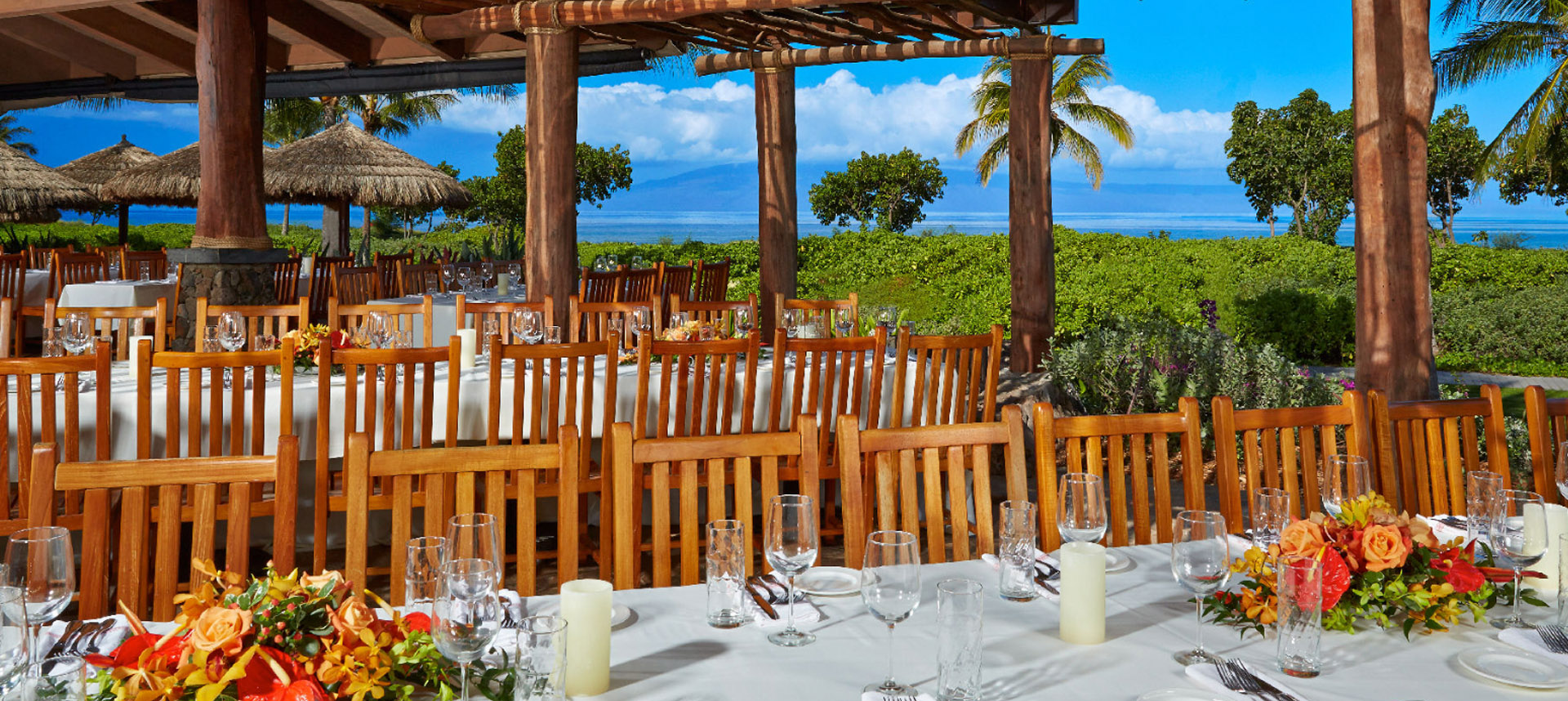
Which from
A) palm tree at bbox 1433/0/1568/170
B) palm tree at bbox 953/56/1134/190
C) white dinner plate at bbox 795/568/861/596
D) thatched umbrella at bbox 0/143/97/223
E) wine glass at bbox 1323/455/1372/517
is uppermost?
palm tree at bbox 953/56/1134/190

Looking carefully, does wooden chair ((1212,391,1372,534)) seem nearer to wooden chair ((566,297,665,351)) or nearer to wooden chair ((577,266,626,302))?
wooden chair ((566,297,665,351))

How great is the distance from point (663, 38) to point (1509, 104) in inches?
2622

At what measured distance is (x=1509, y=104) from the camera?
59.6 metres

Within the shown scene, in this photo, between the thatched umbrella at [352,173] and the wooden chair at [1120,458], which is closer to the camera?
the wooden chair at [1120,458]

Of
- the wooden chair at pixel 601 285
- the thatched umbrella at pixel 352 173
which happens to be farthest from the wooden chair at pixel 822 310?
the thatched umbrella at pixel 352 173

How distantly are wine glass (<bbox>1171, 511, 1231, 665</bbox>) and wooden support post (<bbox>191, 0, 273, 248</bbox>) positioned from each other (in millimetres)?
5174

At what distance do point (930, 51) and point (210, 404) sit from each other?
3966 millimetres

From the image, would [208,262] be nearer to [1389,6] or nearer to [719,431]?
[719,431]

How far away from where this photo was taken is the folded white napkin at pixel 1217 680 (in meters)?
1.28

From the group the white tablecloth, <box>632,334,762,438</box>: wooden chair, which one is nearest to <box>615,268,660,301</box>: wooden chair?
<box>632,334,762,438</box>: wooden chair

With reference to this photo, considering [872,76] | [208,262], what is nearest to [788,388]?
[208,262]

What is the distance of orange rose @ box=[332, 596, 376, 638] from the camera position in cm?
116

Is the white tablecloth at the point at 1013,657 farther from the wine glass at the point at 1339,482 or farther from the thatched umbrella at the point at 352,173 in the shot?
the thatched umbrella at the point at 352,173

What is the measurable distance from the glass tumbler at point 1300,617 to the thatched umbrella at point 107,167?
14.0m
